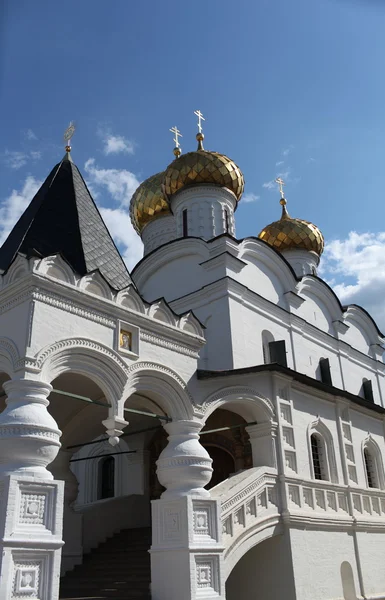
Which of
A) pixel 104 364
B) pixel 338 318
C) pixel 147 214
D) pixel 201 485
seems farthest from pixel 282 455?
pixel 147 214

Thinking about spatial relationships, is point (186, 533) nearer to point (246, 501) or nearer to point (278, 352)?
point (246, 501)

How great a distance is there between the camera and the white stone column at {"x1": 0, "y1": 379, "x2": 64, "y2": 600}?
216 inches

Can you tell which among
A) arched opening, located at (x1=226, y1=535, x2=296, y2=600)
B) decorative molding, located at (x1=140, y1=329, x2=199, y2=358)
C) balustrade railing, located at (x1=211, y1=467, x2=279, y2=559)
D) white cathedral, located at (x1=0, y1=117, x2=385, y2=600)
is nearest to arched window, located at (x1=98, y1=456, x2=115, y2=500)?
white cathedral, located at (x1=0, y1=117, x2=385, y2=600)

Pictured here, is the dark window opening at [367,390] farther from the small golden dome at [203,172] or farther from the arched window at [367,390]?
the small golden dome at [203,172]

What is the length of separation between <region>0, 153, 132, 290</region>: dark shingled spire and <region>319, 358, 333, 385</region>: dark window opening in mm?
5868

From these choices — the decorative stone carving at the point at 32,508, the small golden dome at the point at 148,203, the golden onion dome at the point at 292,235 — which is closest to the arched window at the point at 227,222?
the golden onion dome at the point at 292,235

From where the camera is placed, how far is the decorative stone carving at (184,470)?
721 centimetres

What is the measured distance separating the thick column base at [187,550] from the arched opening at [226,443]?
2.52 metres

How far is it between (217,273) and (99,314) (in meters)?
4.82

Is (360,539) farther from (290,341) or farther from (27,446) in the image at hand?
(27,446)

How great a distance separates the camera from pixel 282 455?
8797 millimetres

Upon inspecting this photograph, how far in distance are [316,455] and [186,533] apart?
3990mm

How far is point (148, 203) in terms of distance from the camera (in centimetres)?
1827

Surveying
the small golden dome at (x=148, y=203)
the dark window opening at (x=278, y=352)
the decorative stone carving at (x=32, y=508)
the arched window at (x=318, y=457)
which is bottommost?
the decorative stone carving at (x=32, y=508)
